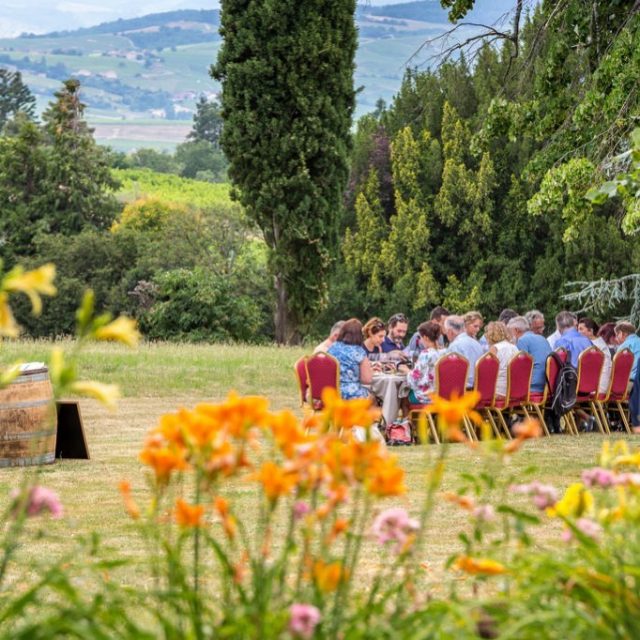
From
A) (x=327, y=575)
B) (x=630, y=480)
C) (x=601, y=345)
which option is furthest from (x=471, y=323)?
(x=327, y=575)

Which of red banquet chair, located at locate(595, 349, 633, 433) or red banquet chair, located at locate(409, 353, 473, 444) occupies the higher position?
red banquet chair, located at locate(409, 353, 473, 444)

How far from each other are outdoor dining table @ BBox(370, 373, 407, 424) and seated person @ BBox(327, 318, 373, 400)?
874mm

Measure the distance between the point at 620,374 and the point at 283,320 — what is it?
63.1 ft

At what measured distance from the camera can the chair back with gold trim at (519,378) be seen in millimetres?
14094

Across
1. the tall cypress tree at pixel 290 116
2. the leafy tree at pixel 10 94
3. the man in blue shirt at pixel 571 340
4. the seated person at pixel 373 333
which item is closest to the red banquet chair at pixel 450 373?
the seated person at pixel 373 333

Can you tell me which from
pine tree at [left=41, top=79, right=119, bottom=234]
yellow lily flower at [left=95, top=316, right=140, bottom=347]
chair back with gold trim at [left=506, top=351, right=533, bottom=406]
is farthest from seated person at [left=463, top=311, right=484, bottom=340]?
pine tree at [left=41, top=79, right=119, bottom=234]

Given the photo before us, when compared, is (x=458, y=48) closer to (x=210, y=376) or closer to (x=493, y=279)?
(x=210, y=376)

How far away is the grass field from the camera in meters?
7.84

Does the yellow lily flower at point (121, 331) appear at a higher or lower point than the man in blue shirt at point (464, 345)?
higher

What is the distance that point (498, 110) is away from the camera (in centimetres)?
1499

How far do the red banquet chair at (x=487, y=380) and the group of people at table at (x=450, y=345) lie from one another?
0.68ft

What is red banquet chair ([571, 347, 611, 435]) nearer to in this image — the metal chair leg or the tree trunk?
the metal chair leg

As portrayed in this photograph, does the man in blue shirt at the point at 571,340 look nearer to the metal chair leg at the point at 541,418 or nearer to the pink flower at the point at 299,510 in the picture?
the metal chair leg at the point at 541,418

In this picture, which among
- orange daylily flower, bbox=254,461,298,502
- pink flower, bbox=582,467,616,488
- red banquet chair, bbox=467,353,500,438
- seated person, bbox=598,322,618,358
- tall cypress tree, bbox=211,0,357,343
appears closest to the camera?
orange daylily flower, bbox=254,461,298,502
